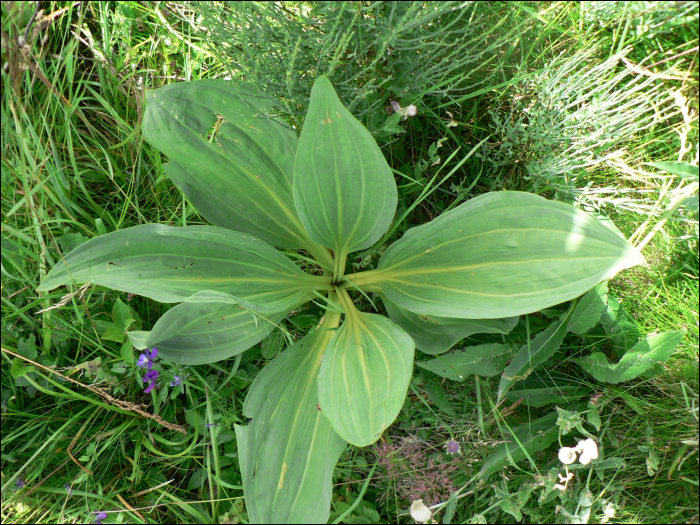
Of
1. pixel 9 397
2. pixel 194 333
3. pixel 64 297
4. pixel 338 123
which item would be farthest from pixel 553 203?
pixel 9 397

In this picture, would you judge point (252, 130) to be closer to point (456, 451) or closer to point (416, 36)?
point (416, 36)

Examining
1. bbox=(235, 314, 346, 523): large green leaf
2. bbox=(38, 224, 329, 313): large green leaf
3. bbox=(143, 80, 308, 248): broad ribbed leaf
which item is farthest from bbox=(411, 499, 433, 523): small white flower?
bbox=(143, 80, 308, 248): broad ribbed leaf

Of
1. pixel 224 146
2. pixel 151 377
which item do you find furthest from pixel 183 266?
pixel 151 377

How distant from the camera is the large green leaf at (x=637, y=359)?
1.68 m

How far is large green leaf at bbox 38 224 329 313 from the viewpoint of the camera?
1490 millimetres

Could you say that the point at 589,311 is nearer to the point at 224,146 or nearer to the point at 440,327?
the point at 440,327

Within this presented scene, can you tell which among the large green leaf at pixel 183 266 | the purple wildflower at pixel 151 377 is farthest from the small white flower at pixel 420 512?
the purple wildflower at pixel 151 377

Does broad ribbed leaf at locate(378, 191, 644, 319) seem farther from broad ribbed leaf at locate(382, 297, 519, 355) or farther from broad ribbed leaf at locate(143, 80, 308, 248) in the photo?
broad ribbed leaf at locate(143, 80, 308, 248)

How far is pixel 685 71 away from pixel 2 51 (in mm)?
2337

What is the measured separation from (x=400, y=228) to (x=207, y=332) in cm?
85

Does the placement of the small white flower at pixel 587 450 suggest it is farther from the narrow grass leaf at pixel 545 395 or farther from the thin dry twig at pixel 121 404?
the thin dry twig at pixel 121 404

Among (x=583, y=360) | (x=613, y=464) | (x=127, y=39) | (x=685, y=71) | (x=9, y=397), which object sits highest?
(x=685, y=71)

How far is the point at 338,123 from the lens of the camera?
133 cm

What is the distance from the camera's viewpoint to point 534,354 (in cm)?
175
